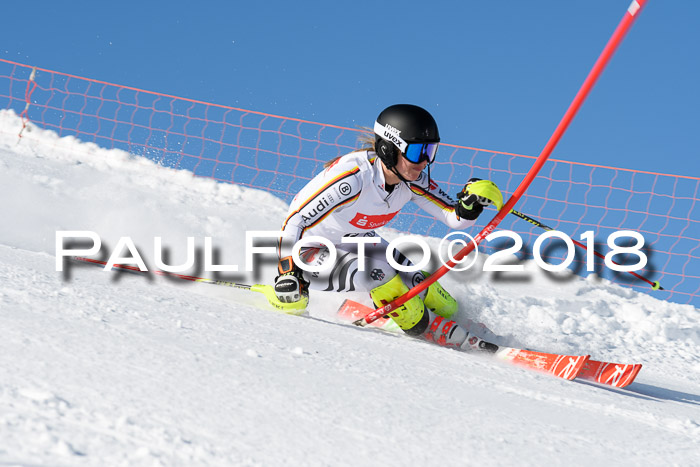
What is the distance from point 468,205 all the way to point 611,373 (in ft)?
3.89

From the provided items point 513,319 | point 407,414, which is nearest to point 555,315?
point 513,319

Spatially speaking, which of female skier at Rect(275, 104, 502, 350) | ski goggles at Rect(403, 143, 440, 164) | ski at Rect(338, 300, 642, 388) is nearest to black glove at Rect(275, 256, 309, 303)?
female skier at Rect(275, 104, 502, 350)

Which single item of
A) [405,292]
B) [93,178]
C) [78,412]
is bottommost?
[78,412]

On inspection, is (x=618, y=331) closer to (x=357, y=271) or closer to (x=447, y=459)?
(x=357, y=271)

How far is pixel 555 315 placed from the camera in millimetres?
6301

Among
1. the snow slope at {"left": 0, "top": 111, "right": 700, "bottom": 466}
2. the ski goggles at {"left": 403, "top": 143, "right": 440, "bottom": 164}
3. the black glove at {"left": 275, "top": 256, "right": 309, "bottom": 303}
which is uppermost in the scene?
the ski goggles at {"left": 403, "top": 143, "right": 440, "bottom": 164}

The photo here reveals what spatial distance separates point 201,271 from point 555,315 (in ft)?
10.4

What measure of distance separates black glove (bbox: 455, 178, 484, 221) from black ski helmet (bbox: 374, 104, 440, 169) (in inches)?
12.9

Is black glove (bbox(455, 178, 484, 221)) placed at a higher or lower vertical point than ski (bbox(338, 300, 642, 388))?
higher

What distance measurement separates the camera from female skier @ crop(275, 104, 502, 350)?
377cm

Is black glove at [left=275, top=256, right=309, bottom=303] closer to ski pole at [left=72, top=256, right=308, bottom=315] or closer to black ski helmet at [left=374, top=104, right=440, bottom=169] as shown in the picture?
ski pole at [left=72, top=256, right=308, bottom=315]

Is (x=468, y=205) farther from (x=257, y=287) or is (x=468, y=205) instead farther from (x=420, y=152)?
(x=257, y=287)

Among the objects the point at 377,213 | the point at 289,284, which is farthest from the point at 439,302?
the point at 289,284

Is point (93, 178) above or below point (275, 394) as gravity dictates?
above
